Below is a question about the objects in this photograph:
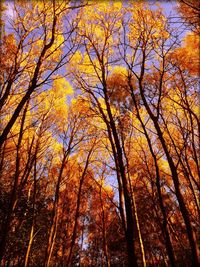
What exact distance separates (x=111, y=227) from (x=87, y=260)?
800 centimetres

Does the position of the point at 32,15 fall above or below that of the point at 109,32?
below

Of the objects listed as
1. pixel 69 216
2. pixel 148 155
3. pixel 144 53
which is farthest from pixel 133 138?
pixel 69 216

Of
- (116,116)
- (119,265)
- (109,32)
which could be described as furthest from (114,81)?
(119,265)

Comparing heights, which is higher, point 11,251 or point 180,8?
point 180,8

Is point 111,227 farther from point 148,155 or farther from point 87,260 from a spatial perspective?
point 148,155

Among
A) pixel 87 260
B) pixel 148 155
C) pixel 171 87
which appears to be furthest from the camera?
pixel 87 260

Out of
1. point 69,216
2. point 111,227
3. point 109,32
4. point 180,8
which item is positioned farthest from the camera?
point 111,227

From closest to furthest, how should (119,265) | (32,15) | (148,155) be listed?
(32,15), (148,155), (119,265)

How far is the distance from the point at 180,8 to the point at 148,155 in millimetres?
7691

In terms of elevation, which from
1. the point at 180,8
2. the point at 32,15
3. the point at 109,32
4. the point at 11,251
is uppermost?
the point at 109,32

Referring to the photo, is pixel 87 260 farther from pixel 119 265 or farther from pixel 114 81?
pixel 114 81

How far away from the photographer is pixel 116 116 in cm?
968

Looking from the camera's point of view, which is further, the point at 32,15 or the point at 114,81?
the point at 114,81

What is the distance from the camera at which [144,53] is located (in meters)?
7.44
